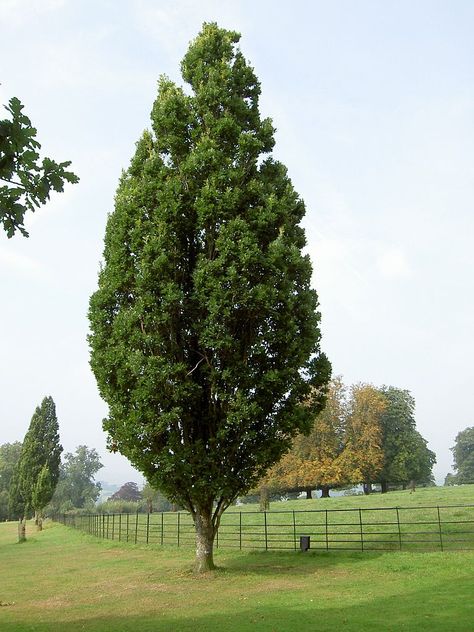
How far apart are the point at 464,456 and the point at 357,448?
8139 cm

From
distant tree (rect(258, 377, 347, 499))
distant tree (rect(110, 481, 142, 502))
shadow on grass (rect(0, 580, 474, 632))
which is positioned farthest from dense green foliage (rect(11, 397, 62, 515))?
distant tree (rect(110, 481, 142, 502))

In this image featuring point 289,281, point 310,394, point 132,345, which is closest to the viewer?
point 132,345

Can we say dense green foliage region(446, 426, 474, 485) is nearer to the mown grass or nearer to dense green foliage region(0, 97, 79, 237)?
the mown grass

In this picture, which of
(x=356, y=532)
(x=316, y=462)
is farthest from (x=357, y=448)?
(x=356, y=532)

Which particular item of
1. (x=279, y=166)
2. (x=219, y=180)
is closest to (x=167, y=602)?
(x=219, y=180)

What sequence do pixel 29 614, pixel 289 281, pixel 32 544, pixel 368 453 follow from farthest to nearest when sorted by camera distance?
pixel 368 453
pixel 32 544
pixel 289 281
pixel 29 614

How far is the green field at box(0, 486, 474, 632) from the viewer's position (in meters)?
12.0

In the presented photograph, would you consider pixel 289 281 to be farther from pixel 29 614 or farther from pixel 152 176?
pixel 29 614

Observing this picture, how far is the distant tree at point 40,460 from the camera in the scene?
168 ft

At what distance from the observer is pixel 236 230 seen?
18.7 metres

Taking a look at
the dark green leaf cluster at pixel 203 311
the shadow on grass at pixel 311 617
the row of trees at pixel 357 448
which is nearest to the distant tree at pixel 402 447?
the row of trees at pixel 357 448

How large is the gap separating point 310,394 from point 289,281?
4627mm

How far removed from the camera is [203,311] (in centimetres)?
1898

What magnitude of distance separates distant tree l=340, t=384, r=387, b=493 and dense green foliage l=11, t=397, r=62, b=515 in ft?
94.5
